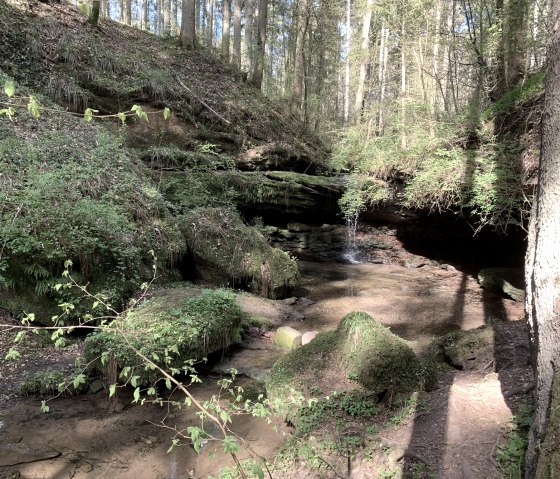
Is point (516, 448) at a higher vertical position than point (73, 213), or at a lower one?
lower

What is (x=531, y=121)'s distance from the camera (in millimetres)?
7844

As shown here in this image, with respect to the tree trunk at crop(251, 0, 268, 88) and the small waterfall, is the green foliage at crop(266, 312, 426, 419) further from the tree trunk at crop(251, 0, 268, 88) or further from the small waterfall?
the tree trunk at crop(251, 0, 268, 88)

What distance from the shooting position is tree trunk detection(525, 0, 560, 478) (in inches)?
111

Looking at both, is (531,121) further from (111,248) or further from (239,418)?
(111,248)

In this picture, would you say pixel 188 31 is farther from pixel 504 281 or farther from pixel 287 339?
pixel 504 281

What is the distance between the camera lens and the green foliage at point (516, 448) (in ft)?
10.3

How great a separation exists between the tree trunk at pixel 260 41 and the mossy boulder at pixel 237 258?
11.7m

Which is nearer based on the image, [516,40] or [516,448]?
[516,448]

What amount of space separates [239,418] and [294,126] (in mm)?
15595

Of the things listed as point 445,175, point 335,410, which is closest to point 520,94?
point 445,175

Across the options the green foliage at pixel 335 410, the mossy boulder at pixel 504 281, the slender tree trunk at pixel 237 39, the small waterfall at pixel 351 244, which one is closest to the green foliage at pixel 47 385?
the green foliage at pixel 335 410

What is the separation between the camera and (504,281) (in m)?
10.2

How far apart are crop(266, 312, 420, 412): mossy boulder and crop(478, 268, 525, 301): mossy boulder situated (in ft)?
20.3

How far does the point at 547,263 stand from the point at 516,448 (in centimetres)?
166
